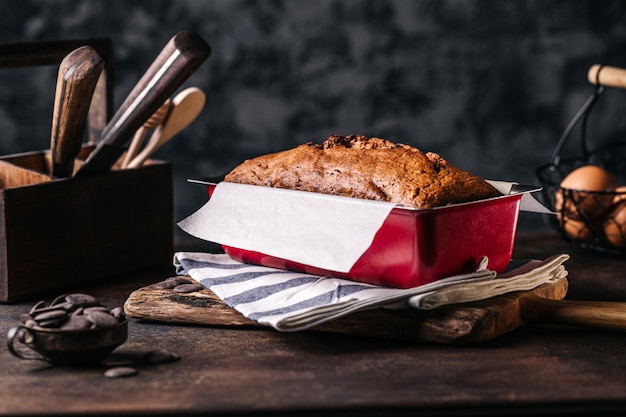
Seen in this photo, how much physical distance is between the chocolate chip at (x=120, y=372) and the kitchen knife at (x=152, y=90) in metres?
0.50

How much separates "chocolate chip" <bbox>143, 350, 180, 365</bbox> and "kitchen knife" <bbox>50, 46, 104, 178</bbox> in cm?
44

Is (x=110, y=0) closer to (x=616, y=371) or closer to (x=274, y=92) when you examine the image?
(x=274, y=92)

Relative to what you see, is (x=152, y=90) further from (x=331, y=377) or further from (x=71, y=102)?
(x=331, y=377)

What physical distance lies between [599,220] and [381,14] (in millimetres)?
939

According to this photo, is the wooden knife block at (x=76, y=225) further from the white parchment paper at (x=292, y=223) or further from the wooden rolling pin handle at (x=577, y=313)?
the wooden rolling pin handle at (x=577, y=313)

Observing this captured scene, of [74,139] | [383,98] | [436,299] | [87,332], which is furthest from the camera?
[383,98]

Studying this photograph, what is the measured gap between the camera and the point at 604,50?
2428mm

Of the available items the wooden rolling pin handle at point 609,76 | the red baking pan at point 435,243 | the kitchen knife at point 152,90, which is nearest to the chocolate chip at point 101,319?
the red baking pan at point 435,243

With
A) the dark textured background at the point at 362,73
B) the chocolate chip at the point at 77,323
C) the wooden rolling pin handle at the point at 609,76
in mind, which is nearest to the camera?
the chocolate chip at the point at 77,323

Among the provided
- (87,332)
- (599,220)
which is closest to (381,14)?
(599,220)

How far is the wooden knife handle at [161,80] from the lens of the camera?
139 centimetres

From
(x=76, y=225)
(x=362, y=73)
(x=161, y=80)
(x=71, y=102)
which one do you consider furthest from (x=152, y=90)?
(x=362, y=73)

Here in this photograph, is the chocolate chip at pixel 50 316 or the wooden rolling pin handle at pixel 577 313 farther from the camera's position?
the wooden rolling pin handle at pixel 577 313

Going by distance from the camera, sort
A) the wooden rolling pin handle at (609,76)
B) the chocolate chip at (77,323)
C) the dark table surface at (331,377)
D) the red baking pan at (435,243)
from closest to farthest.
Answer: the dark table surface at (331,377) → the chocolate chip at (77,323) → the red baking pan at (435,243) → the wooden rolling pin handle at (609,76)
